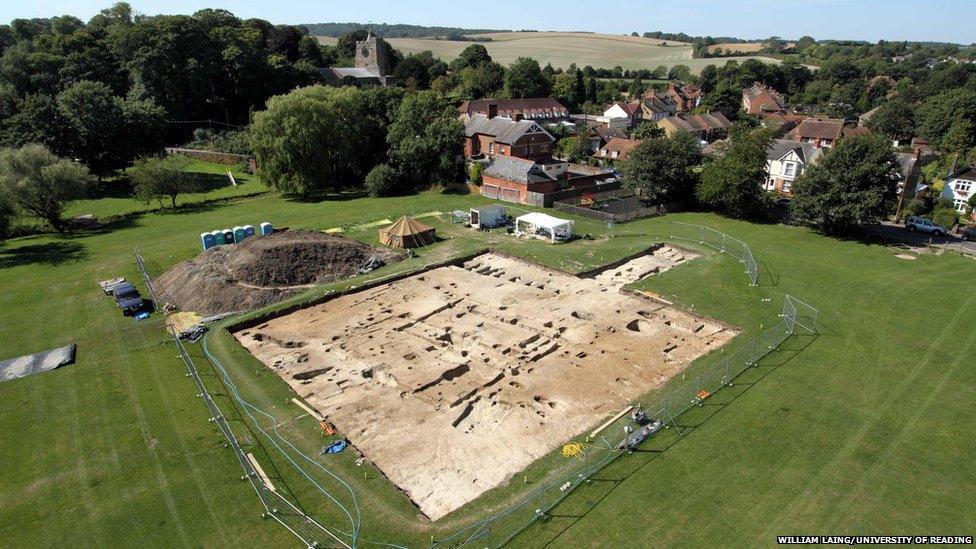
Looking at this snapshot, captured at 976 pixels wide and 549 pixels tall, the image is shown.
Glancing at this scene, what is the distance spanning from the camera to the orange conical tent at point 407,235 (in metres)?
41.4

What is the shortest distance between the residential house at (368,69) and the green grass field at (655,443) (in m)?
87.9

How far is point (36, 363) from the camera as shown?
2581cm

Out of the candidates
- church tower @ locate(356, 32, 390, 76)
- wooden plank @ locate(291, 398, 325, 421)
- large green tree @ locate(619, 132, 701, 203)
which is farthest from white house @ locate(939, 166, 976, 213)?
church tower @ locate(356, 32, 390, 76)

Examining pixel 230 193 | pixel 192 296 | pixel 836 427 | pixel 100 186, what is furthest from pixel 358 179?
pixel 836 427

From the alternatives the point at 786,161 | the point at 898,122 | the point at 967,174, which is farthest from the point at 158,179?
the point at 898,122

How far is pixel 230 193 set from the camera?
2427 inches

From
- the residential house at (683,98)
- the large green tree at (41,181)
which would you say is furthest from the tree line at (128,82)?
the residential house at (683,98)

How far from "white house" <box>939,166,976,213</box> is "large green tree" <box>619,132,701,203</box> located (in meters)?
26.2

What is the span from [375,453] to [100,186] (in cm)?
6241

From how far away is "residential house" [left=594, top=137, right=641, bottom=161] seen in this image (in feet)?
254

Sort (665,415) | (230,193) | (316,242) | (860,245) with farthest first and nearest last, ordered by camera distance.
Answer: (230,193)
(860,245)
(316,242)
(665,415)

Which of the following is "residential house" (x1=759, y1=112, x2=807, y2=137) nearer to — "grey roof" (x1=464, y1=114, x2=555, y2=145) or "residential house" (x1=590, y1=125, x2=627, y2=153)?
"residential house" (x1=590, y1=125, x2=627, y2=153)

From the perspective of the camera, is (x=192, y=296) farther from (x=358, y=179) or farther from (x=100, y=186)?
(x=100, y=186)

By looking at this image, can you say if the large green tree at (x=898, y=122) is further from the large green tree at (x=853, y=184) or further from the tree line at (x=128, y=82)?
the tree line at (x=128, y=82)
